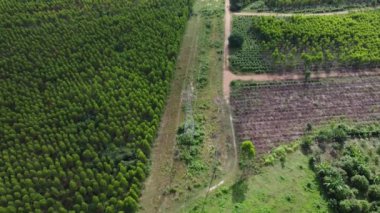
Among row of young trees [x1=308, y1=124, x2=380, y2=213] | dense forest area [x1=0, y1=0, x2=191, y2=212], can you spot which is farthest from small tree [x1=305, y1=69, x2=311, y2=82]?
dense forest area [x1=0, y1=0, x2=191, y2=212]

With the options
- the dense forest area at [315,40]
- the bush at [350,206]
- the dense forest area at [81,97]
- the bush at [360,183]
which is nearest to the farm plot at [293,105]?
the dense forest area at [315,40]

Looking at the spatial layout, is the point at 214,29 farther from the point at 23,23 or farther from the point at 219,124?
the point at 23,23

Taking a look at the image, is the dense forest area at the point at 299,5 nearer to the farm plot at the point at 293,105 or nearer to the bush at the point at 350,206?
the farm plot at the point at 293,105

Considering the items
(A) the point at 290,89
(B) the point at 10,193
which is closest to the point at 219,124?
(A) the point at 290,89

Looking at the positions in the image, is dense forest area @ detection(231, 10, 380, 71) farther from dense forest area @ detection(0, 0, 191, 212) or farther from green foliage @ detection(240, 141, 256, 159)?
green foliage @ detection(240, 141, 256, 159)

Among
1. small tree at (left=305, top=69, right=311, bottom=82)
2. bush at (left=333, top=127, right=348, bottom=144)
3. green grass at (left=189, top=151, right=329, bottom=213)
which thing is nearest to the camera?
green grass at (left=189, top=151, right=329, bottom=213)

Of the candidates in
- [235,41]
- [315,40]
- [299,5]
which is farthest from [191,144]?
[299,5]
